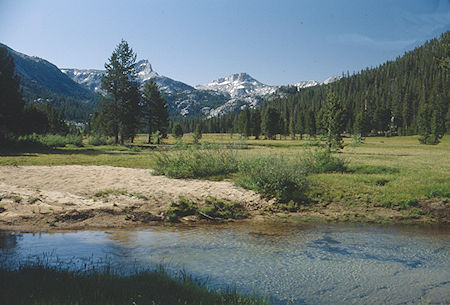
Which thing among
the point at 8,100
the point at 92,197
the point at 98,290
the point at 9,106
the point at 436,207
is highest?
the point at 8,100

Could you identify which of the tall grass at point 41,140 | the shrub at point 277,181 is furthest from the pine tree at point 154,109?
the shrub at point 277,181

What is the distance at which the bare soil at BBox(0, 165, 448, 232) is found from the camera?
11.8 metres

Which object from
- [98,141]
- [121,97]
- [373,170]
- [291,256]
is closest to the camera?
[291,256]

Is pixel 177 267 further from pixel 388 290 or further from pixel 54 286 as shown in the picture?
pixel 388 290

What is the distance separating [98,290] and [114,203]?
8.88m

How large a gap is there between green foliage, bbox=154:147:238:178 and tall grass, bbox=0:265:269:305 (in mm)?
12922

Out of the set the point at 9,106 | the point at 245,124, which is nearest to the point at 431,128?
the point at 245,124

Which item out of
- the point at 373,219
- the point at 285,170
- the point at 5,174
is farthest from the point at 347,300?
the point at 5,174

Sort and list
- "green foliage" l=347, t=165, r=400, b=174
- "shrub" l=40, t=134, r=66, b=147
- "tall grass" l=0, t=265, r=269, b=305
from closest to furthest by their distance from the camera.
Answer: "tall grass" l=0, t=265, r=269, b=305 < "green foliage" l=347, t=165, r=400, b=174 < "shrub" l=40, t=134, r=66, b=147

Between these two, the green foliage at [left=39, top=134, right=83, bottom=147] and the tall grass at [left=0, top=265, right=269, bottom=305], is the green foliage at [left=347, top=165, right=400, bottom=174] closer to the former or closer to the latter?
the tall grass at [left=0, top=265, right=269, bottom=305]

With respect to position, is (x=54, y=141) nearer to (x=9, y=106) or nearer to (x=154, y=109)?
(x=9, y=106)

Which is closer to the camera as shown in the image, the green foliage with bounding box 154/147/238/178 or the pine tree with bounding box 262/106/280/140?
the green foliage with bounding box 154/147/238/178

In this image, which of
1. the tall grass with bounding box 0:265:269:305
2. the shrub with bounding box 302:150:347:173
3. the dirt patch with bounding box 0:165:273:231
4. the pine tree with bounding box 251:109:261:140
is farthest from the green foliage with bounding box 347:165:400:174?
the pine tree with bounding box 251:109:261:140

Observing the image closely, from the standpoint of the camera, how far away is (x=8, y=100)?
38.3 metres
